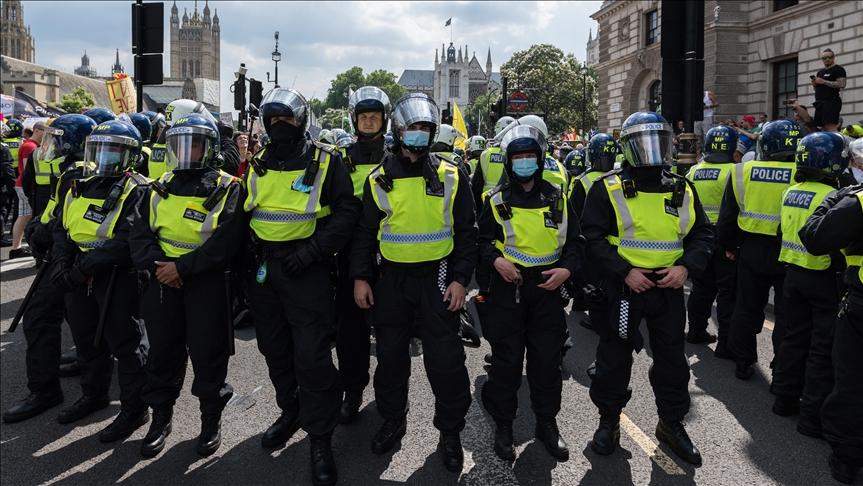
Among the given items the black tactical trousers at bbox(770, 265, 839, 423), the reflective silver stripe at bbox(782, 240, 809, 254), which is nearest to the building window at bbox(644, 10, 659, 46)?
the reflective silver stripe at bbox(782, 240, 809, 254)

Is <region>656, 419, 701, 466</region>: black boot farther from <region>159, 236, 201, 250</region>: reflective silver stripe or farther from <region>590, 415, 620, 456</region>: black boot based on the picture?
<region>159, 236, 201, 250</region>: reflective silver stripe

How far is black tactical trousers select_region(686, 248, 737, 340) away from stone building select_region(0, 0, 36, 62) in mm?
141841

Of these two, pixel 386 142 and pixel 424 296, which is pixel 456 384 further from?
pixel 386 142

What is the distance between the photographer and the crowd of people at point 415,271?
12.0 feet

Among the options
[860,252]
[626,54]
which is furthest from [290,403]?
[626,54]

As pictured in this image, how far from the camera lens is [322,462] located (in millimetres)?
3541

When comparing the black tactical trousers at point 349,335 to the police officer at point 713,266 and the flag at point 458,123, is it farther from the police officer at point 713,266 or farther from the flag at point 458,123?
the flag at point 458,123

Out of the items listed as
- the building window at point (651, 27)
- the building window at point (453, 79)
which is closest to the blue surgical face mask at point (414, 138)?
the building window at point (651, 27)

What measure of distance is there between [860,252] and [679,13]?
674 cm

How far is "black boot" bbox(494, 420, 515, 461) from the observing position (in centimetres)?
377

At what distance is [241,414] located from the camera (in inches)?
176

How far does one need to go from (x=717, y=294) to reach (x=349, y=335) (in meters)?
3.93

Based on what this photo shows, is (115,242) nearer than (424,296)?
No

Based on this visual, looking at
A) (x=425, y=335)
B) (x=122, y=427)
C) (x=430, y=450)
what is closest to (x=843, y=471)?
(x=430, y=450)
